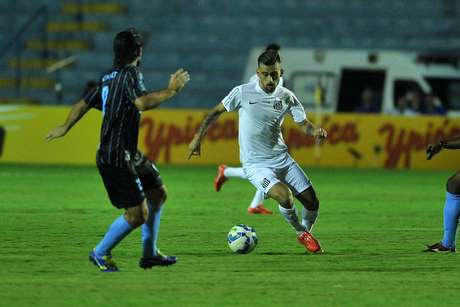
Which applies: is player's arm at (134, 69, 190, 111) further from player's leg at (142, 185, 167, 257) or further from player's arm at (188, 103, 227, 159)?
player's arm at (188, 103, 227, 159)

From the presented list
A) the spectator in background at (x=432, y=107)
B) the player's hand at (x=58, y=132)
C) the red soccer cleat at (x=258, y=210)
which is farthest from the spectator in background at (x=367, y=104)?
the player's hand at (x=58, y=132)

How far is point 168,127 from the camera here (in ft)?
87.4

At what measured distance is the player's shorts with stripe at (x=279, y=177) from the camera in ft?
37.6

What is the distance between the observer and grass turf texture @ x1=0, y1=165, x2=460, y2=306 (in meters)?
8.52

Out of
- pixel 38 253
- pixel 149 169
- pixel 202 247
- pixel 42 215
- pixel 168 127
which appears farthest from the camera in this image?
pixel 168 127

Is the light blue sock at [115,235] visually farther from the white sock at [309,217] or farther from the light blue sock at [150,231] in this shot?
the white sock at [309,217]

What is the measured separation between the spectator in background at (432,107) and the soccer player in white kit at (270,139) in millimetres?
15847

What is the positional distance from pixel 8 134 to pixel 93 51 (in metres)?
6.99

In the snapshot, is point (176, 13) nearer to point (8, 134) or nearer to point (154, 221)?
point (8, 134)

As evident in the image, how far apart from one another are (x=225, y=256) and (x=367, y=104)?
55.8 ft

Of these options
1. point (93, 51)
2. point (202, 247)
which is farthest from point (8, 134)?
point (202, 247)

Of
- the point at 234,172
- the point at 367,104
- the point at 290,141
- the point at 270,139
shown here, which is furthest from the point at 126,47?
the point at 367,104

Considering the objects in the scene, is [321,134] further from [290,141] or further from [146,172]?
[290,141]

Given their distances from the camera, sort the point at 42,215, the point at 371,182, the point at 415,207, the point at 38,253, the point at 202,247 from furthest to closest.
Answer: the point at 371,182
the point at 415,207
the point at 42,215
the point at 202,247
the point at 38,253
